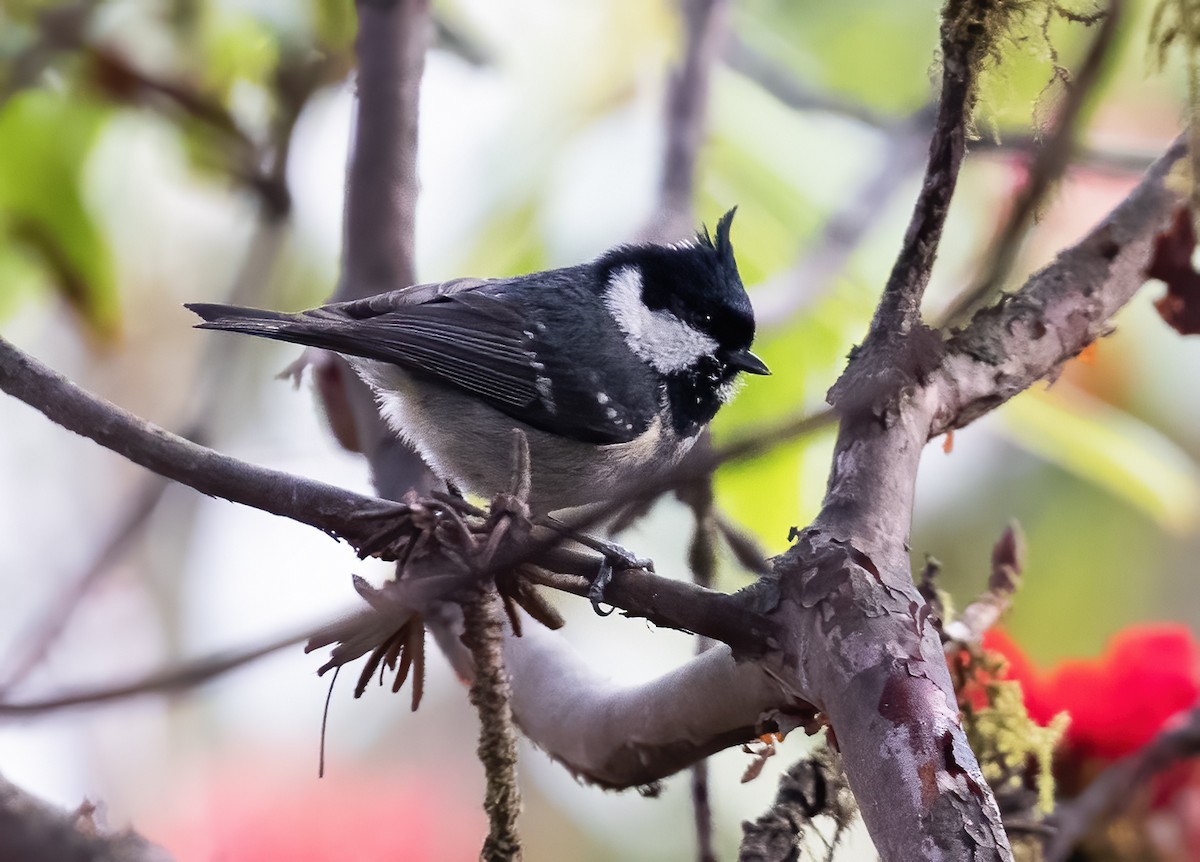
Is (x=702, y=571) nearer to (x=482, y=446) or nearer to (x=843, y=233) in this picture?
(x=482, y=446)

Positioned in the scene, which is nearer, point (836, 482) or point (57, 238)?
point (836, 482)

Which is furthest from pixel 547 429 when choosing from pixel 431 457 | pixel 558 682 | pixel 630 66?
pixel 630 66

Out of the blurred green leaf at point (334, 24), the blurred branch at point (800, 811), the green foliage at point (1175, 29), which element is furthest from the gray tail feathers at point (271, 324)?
the green foliage at point (1175, 29)

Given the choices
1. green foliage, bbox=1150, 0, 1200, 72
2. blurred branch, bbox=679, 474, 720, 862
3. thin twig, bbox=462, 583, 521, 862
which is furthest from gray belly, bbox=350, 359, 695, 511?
green foliage, bbox=1150, 0, 1200, 72

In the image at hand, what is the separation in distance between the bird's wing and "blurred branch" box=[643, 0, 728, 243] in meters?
0.22

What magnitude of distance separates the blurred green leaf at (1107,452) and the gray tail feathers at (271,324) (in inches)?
26.7

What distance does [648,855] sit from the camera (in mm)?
1496

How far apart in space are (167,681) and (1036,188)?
39cm

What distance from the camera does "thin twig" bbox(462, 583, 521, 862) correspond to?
617mm

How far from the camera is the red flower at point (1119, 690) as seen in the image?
0.83m

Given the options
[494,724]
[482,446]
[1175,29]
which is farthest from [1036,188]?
[482,446]

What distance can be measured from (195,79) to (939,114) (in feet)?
2.94

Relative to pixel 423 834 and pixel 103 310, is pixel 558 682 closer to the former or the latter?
pixel 423 834

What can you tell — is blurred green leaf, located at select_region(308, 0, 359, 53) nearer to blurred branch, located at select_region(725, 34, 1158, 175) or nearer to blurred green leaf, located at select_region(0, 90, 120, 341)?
blurred green leaf, located at select_region(0, 90, 120, 341)
